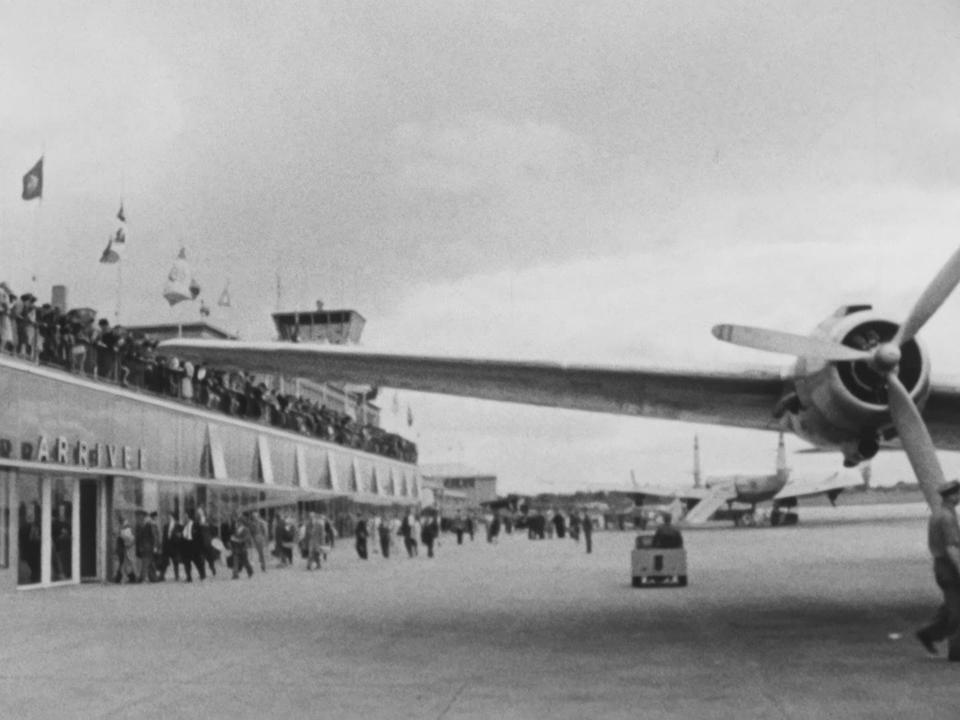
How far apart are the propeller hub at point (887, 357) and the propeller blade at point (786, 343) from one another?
116mm

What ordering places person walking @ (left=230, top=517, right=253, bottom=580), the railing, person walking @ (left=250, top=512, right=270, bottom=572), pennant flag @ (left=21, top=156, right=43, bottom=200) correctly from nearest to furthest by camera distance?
the railing → pennant flag @ (left=21, top=156, right=43, bottom=200) → person walking @ (left=230, top=517, right=253, bottom=580) → person walking @ (left=250, top=512, right=270, bottom=572)

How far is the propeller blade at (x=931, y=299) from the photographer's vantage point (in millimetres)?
12742

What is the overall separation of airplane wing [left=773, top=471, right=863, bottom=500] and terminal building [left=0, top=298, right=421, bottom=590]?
4121cm

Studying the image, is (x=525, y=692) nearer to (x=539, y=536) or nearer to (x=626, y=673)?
(x=626, y=673)

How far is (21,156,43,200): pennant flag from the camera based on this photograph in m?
27.0

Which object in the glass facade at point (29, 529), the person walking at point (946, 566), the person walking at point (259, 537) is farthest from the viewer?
the person walking at point (259, 537)

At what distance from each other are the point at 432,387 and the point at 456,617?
3720 mm

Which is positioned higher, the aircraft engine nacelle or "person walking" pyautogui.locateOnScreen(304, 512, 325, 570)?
the aircraft engine nacelle

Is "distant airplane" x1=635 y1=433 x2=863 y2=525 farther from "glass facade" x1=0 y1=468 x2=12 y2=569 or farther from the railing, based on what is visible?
"glass facade" x1=0 y1=468 x2=12 y2=569

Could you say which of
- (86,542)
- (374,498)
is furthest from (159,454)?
(374,498)

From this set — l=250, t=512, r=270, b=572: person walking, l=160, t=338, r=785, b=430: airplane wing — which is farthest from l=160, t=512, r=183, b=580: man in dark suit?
l=160, t=338, r=785, b=430: airplane wing

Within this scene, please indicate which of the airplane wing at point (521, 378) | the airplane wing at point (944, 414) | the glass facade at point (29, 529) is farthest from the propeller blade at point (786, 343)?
the glass facade at point (29, 529)

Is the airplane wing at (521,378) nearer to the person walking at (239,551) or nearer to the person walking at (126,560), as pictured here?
the person walking at (126,560)

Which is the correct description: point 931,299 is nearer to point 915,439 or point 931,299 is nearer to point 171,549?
point 915,439
